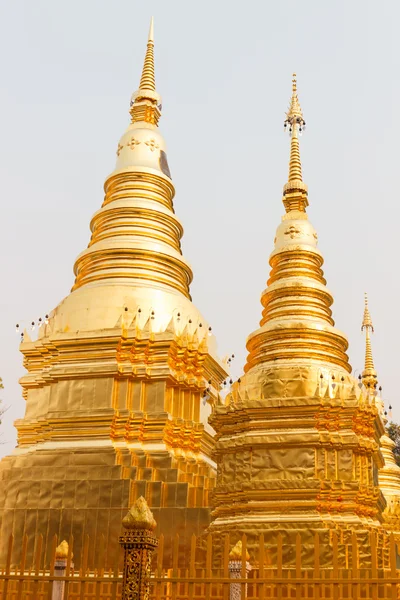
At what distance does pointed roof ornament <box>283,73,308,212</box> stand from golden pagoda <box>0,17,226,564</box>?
3239mm

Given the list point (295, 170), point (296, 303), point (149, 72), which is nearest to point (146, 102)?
point (149, 72)

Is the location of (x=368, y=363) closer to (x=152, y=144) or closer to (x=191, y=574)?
(x=152, y=144)

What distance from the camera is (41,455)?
56.6 feet

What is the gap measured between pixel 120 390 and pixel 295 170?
22.1 feet

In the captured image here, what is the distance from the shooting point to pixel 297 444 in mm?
14562

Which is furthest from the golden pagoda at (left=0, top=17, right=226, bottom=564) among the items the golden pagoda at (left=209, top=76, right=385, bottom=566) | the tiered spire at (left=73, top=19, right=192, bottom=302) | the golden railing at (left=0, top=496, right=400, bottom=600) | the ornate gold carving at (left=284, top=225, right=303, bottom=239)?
the golden railing at (left=0, top=496, right=400, bottom=600)

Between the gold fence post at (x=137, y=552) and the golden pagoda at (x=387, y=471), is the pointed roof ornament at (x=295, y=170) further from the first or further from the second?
the gold fence post at (x=137, y=552)

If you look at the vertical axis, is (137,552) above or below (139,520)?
below

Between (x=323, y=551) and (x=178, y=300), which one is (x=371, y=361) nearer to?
(x=178, y=300)

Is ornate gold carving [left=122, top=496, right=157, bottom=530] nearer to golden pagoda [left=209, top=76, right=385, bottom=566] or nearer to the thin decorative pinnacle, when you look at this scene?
golden pagoda [left=209, top=76, right=385, bottom=566]

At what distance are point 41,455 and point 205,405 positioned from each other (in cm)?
412

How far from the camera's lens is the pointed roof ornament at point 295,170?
63.0ft

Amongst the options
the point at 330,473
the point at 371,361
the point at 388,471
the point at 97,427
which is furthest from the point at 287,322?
the point at 371,361

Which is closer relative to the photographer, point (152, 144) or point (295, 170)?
point (295, 170)
